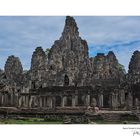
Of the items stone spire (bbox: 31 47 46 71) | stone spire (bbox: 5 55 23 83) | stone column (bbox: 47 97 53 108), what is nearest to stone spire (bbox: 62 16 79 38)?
stone spire (bbox: 31 47 46 71)

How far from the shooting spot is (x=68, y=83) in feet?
66.2

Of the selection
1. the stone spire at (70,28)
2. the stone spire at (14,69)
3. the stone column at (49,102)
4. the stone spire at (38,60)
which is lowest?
the stone column at (49,102)

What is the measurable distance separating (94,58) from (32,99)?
2.78m

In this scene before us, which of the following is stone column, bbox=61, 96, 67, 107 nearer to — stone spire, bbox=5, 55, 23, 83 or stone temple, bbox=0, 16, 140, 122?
stone temple, bbox=0, 16, 140, 122

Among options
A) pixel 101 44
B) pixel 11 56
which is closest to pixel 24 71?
pixel 11 56

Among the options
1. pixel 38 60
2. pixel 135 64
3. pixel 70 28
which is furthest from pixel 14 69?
pixel 135 64

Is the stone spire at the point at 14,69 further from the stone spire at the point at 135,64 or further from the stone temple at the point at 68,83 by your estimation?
the stone spire at the point at 135,64

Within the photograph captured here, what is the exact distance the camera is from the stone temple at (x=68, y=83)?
1894cm

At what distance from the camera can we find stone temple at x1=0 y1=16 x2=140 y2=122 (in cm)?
1894

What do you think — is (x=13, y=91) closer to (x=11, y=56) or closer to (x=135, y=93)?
(x=11, y=56)

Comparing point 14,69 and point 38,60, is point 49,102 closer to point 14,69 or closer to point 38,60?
point 38,60

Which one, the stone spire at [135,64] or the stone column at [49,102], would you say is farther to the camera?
the stone column at [49,102]

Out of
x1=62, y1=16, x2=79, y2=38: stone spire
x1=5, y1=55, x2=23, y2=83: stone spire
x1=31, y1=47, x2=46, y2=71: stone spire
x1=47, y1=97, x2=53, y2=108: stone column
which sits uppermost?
x1=62, y1=16, x2=79, y2=38: stone spire

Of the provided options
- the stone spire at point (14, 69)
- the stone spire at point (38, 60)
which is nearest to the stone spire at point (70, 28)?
the stone spire at point (38, 60)
